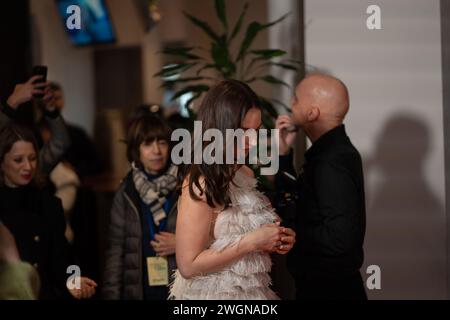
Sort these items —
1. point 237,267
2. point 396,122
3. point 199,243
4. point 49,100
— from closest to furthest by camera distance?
point 199,243
point 237,267
point 49,100
point 396,122

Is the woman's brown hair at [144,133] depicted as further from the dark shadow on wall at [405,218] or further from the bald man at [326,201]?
the dark shadow on wall at [405,218]

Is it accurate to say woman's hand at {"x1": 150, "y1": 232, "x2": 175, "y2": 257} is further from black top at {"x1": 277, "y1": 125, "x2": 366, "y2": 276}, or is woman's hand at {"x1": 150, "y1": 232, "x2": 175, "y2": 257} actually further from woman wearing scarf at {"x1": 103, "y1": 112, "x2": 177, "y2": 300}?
black top at {"x1": 277, "y1": 125, "x2": 366, "y2": 276}

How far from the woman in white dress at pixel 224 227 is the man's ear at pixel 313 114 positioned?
49 centimetres

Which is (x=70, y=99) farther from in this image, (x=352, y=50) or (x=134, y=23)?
(x=352, y=50)

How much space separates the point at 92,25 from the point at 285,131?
4.77 meters

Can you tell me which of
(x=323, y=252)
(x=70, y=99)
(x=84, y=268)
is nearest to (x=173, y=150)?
(x=323, y=252)

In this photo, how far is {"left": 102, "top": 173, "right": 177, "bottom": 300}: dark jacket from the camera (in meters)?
2.80

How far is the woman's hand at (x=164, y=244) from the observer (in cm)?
271

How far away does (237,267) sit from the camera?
1968mm

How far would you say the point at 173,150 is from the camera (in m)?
2.87

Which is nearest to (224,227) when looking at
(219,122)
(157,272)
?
(219,122)

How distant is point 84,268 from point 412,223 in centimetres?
221

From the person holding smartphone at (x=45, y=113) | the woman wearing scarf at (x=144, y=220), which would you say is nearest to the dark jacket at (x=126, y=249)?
the woman wearing scarf at (x=144, y=220)

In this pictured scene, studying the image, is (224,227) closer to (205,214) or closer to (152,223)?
(205,214)
